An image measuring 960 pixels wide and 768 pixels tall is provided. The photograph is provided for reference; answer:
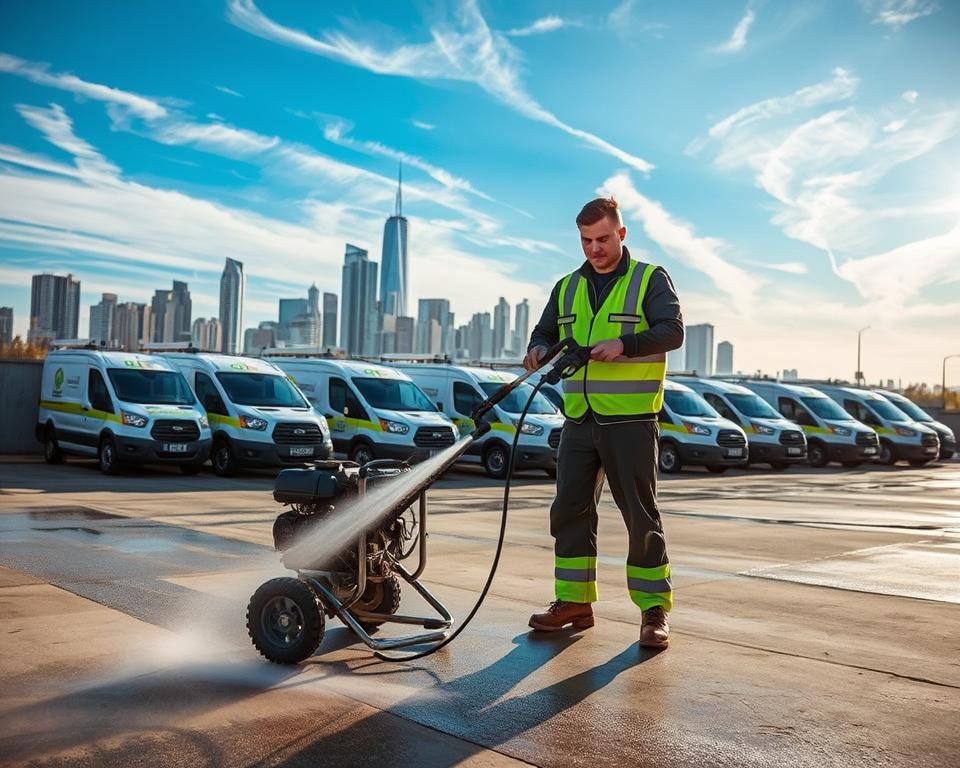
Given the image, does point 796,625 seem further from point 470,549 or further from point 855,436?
point 855,436

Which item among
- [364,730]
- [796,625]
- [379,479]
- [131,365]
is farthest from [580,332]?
[131,365]

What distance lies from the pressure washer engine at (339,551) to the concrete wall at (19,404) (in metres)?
17.4

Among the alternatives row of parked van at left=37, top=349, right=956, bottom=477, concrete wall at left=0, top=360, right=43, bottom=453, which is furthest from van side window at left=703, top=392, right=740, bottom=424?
A: concrete wall at left=0, top=360, right=43, bottom=453

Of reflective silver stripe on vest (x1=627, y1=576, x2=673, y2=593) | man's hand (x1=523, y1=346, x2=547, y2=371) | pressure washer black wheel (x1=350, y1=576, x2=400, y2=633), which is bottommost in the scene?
pressure washer black wheel (x1=350, y1=576, x2=400, y2=633)

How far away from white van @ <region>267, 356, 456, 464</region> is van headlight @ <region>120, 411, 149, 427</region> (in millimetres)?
3681

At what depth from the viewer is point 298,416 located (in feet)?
56.7

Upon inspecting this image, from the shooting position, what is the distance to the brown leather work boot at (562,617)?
518 centimetres

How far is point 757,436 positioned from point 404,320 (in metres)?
65.7

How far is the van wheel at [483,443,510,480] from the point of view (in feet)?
62.4

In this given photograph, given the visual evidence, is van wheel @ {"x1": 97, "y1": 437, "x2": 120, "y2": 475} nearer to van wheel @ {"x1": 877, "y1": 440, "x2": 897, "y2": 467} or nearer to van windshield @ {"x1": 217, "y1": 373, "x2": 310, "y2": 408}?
van windshield @ {"x1": 217, "y1": 373, "x2": 310, "y2": 408}

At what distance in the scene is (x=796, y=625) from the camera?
219 inches

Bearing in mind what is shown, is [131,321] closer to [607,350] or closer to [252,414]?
[252,414]

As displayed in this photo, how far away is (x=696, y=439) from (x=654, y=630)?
1760 cm

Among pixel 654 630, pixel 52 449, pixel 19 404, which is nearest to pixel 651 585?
pixel 654 630
